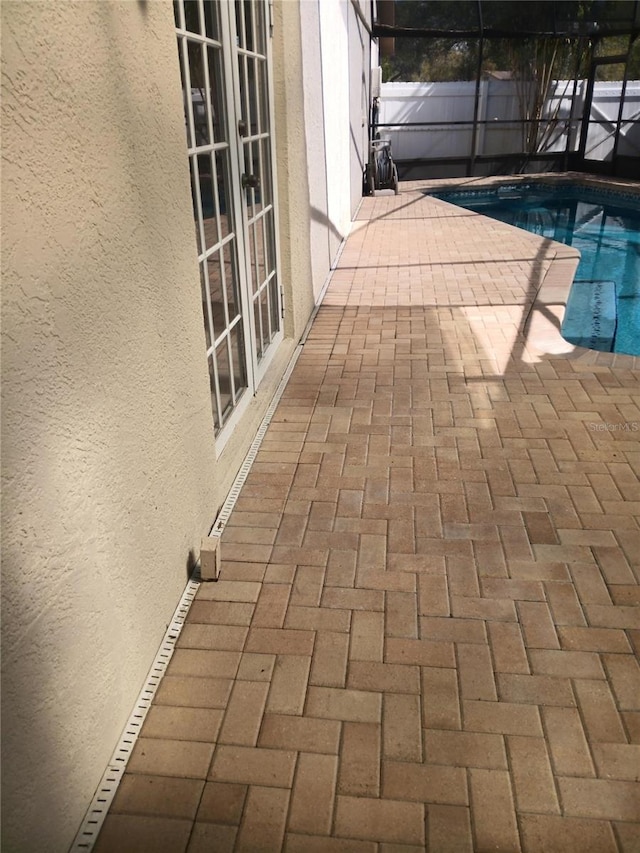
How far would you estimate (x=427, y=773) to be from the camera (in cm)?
178

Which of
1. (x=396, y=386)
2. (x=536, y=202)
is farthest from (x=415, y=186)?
(x=396, y=386)

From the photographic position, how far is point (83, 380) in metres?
1.57

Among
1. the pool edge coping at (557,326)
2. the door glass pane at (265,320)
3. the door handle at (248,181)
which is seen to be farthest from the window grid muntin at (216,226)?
the pool edge coping at (557,326)

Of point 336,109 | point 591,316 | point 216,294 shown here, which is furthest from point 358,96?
point 216,294

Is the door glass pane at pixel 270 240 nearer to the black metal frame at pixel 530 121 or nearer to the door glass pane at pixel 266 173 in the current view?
the door glass pane at pixel 266 173

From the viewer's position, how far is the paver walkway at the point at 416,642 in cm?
168

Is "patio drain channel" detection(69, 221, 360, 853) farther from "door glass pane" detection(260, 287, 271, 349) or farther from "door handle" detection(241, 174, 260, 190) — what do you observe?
"door handle" detection(241, 174, 260, 190)

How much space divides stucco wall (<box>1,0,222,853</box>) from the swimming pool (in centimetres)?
497

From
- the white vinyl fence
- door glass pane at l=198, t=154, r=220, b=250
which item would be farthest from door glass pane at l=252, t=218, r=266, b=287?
the white vinyl fence

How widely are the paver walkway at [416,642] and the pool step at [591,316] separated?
211 centimetres

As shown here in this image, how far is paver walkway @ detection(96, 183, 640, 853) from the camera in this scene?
168cm

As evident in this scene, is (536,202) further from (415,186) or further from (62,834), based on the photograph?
(62,834)

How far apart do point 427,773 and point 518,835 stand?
10.1 inches

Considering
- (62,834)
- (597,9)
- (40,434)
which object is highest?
(597,9)
